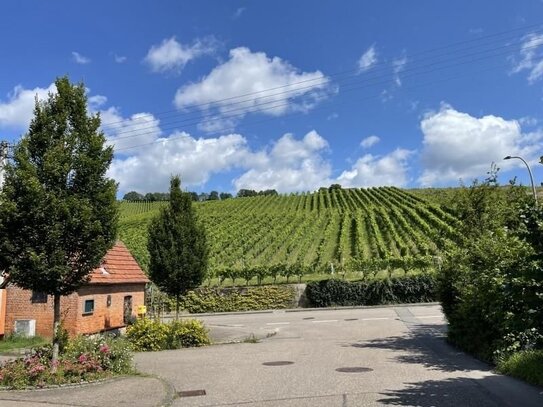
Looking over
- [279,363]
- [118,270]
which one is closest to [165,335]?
[279,363]

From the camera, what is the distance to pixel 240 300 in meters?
39.3

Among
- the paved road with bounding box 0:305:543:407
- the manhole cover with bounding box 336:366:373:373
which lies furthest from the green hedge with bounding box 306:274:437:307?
the manhole cover with bounding box 336:366:373:373

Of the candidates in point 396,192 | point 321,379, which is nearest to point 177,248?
point 321,379

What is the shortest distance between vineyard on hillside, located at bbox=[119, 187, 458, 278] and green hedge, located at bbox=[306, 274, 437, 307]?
7.67 feet

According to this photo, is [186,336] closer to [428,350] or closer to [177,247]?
[177,247]

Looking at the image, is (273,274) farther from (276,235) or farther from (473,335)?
(473,335)

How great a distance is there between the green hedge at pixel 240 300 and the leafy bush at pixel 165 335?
20.9 metres

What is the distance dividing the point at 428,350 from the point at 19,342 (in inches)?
524

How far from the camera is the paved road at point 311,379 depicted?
8961 mm

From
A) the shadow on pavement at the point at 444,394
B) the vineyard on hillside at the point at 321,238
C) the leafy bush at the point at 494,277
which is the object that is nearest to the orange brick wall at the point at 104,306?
the leafy bush at the point at 494,277

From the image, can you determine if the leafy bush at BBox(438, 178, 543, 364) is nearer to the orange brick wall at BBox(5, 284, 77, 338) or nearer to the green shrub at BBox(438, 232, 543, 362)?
the green shrub at BBox(438, 232, 543, 362)

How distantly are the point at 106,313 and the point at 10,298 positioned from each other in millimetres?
3468

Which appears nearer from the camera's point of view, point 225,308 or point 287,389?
point 287,389

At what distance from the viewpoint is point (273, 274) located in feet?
135
